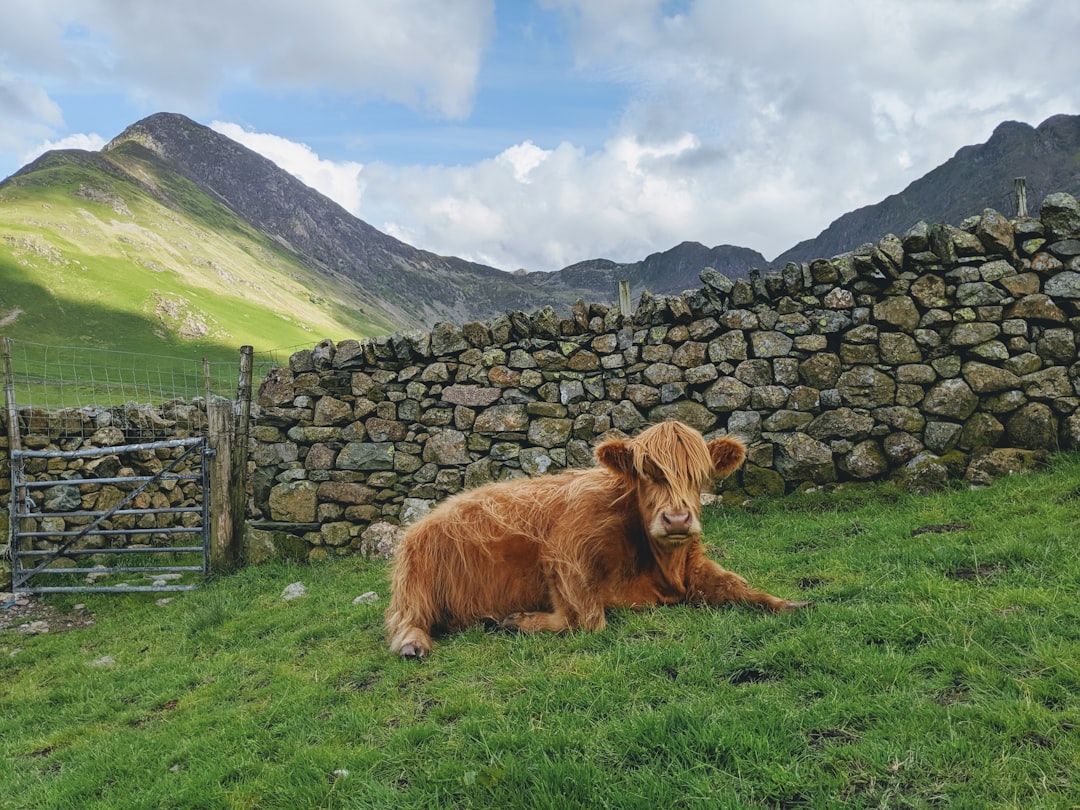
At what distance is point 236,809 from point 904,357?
8029mm

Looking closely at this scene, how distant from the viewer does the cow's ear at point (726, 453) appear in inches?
168

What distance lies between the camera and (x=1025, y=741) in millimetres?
2297

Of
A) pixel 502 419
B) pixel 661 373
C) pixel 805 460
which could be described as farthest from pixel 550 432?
pixel 805 460

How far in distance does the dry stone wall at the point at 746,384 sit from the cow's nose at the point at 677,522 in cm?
479

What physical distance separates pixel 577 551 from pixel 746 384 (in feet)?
15.9

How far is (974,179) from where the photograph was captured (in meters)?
118

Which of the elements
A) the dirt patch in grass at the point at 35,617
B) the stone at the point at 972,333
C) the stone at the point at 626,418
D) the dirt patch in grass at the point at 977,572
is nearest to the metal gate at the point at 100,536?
the dirt patch in grass at the point at 35,617

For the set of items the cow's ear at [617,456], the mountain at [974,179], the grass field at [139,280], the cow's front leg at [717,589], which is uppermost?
the mountain at [974,179]

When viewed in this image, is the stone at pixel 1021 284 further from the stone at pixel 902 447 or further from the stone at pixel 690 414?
the stone at pixel 690 414

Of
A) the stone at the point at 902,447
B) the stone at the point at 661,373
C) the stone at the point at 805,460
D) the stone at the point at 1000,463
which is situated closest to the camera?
the stone at the point at 1000,463

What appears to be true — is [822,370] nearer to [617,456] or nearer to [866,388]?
[866,388]

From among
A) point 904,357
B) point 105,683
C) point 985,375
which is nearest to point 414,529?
point 105,683

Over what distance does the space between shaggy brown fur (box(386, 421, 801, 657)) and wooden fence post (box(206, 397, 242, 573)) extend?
5362 mm

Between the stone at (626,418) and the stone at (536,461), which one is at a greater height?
the stone at (626,418)
